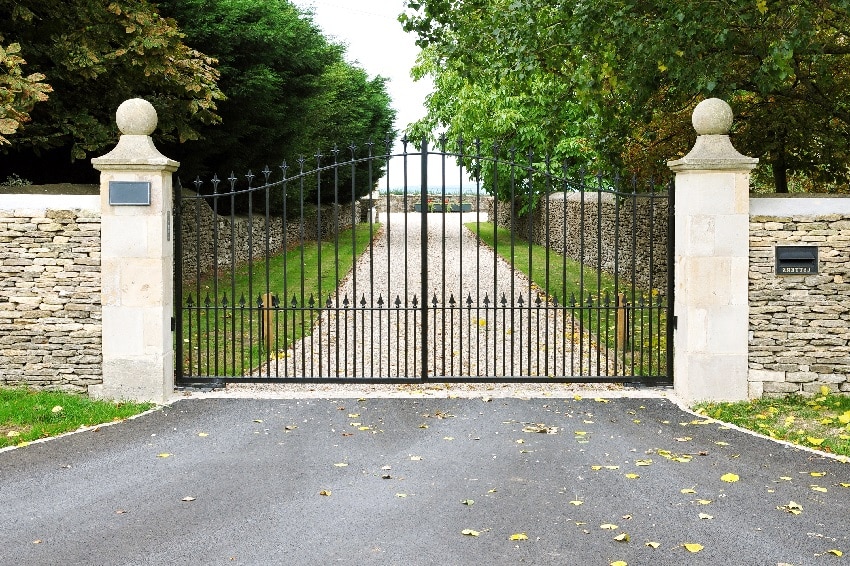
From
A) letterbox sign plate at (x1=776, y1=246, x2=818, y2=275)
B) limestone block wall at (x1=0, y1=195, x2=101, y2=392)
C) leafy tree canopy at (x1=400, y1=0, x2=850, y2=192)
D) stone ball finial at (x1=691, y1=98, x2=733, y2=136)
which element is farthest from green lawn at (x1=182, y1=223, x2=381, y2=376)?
letterbox sign plate at (x1=776, y1=246, x2=818, y2=275)

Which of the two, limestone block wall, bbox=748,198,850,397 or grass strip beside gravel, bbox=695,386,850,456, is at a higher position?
limestone block wall, bbox=748,198,850,397

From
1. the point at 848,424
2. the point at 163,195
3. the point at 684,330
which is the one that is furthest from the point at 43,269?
the point at 848,424

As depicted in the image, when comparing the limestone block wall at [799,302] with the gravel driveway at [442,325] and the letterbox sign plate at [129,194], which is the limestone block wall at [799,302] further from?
the letterbox sign plate at [129,194]

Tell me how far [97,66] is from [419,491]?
9435 mm

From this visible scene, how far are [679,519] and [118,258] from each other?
5.73 metres

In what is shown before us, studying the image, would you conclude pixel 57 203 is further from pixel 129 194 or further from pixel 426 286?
pixel 426 286

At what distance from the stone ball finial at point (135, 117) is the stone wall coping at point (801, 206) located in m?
5.83

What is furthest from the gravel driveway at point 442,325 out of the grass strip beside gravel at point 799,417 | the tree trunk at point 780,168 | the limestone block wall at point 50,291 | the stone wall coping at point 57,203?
the tree trunk at point 780,168

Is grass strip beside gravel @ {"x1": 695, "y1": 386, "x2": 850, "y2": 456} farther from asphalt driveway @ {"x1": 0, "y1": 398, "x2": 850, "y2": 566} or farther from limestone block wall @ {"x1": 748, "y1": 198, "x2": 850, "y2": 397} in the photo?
asphalt driveway @ {"x1": 0, "y1": 398, "x2": 850, "y2": 566}

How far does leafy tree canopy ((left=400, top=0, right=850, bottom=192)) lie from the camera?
988cm

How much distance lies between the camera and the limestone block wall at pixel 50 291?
8.78 metres

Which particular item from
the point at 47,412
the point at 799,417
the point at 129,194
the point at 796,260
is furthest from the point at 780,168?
the point at 47,412

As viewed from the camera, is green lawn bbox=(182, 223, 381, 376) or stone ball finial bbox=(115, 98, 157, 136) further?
green lawn bbox=(182, 223, 381, 376)

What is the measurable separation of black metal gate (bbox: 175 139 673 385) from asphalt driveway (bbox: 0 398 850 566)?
43.0 inches
